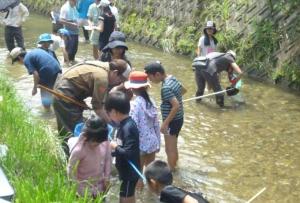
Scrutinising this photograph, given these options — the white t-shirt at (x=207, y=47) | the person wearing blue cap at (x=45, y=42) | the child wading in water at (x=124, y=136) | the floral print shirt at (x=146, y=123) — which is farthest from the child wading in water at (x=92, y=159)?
the white t-shirt at (x=207, y=47)

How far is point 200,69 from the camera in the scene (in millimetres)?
9828

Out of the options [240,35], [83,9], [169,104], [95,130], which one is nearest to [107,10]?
[83,9]

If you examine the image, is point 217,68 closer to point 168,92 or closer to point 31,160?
point 168,92

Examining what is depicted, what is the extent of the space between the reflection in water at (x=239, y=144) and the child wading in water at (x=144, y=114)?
25.3 inches

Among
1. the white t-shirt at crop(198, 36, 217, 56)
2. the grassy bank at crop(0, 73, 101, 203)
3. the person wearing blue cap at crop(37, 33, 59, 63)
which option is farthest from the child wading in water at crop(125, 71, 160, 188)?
the white t-shirt at crop(198, 36, 217, 56)

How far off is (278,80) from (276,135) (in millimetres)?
2997

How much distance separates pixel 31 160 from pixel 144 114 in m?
1.41

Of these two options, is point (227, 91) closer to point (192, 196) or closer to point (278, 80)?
point (278, 80)

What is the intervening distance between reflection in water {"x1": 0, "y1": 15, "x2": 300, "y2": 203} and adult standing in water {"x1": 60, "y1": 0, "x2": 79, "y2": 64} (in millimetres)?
1138

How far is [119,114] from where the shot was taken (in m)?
5.00

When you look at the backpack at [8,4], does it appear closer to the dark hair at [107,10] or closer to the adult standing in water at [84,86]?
the dark hair at [107,10]

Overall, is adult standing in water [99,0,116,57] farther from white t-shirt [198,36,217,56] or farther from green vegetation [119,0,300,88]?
green vegetation [119,0,300,88]

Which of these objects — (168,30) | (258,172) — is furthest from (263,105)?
(168,30)

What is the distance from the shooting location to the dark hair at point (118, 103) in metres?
4.89
